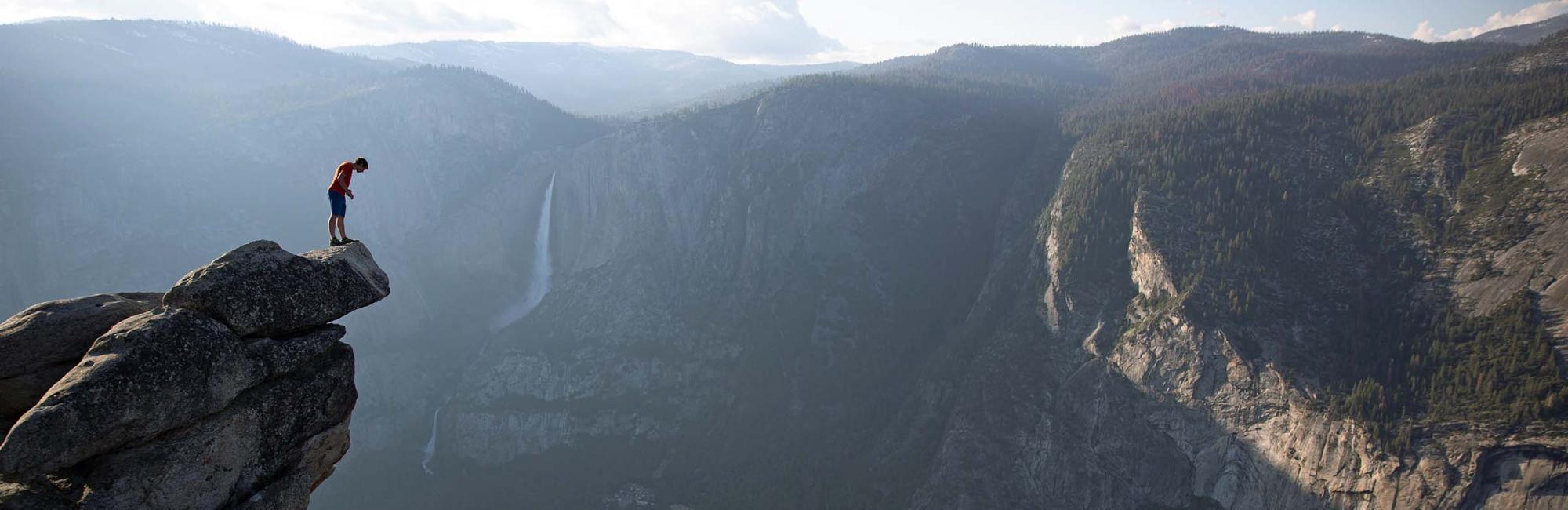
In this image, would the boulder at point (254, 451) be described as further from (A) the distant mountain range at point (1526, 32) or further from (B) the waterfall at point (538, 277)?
(A) the distant mountain range at point (1526, 32)

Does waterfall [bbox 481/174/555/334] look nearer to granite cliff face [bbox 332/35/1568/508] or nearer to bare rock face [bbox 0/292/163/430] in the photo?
granite cliff face [bbox 332/35/1568/508]

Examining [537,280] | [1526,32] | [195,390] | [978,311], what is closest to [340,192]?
[195,390]

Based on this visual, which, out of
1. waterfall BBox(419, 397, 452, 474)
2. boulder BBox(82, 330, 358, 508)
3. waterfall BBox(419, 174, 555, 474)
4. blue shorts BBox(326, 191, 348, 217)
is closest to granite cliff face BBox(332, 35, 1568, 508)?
waterfall BBox(419, 397, 452, 474)

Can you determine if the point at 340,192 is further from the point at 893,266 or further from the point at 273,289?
the point at 893,266

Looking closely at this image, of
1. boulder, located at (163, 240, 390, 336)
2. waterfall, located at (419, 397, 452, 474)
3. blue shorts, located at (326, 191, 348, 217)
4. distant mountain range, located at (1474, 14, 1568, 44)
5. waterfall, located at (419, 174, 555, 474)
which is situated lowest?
waterfall, located at (419, 397, 452, 474)

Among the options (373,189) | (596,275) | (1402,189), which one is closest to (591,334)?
(596,275)

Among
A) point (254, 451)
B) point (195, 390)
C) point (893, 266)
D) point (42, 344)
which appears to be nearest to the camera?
point (42, 344)
